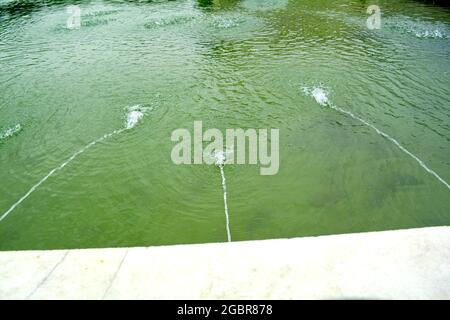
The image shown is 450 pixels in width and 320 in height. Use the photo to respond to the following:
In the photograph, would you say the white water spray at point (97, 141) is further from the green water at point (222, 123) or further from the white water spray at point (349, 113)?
the white water spray at point (349, 113)

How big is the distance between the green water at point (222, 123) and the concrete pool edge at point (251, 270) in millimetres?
1378

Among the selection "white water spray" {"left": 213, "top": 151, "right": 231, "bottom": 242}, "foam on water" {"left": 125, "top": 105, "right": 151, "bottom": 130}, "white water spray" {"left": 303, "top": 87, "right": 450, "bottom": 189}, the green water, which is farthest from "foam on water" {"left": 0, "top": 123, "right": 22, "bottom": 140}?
"white water spray" {"left": 303, "top": 87, "right": 450, "bottom": 189}

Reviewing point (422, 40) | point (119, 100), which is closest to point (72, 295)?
point (119, 100)

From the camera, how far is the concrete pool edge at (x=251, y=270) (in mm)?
3264

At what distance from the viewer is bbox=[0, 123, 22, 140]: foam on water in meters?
7.94

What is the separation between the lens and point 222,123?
7844mm

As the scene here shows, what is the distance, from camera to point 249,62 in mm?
10641

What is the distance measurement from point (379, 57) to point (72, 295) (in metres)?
10.6

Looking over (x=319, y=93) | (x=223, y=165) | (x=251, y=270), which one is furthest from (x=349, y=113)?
(x=251, y=270)

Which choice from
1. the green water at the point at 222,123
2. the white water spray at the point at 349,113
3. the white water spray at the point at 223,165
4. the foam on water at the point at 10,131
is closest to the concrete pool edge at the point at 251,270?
the green water at the point at 222,123

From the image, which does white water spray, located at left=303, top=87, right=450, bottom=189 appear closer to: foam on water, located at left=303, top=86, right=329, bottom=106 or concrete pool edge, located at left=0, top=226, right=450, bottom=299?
foam on water, located at left=303, top=86, right=329, bottom=106

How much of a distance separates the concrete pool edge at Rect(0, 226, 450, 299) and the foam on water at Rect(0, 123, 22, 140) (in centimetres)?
501

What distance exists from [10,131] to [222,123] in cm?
508

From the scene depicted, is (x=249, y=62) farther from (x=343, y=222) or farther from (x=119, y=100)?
(x=343, y=222)
